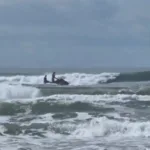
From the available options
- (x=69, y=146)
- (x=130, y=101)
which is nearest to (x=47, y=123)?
(x=69, y=146)

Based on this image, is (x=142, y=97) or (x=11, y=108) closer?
(x=11, y=108)

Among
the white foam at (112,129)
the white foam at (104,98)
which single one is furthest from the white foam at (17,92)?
the white foam at (112,129)

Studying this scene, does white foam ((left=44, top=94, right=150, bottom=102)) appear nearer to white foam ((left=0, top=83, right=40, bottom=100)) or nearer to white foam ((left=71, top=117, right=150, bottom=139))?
white foam ((left=0, top=83, right=40, bottom=100))

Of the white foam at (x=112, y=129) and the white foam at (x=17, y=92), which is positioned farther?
the white foam at (x=17, y=92)

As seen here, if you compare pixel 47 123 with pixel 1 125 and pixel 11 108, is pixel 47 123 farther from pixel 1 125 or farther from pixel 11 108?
pixel 11 108

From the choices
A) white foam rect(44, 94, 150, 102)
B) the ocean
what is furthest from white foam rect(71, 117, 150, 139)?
white foam rect(44, 94, 150, 102)

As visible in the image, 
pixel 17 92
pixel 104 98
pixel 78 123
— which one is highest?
pixel 17 92

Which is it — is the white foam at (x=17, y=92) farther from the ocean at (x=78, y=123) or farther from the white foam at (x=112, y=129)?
the white foam at (x=112, y=129)

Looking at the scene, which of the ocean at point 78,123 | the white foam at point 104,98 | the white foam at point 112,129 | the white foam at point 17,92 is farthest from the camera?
the white foam at point 17,92

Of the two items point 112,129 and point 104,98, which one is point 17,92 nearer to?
point 104,98

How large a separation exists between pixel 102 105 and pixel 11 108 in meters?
3.96

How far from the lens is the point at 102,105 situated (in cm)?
2209

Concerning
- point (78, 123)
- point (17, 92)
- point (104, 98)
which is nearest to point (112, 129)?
point (78, 123)

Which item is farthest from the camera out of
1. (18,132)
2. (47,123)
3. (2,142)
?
(47,123)
